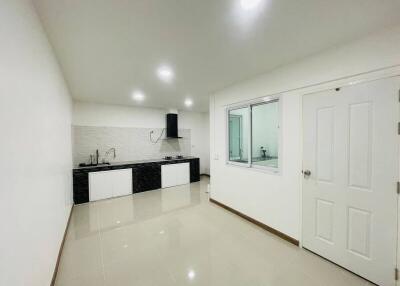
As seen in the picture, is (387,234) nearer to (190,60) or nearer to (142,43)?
(190,60)

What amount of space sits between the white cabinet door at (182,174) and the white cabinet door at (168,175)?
0.41 feet

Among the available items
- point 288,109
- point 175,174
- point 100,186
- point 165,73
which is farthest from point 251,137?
point 100,186

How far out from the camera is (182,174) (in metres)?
5.72

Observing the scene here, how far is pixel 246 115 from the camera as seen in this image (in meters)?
3.45

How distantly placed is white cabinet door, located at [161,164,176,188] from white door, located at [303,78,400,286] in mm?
3862

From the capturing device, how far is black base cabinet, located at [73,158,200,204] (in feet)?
13.6

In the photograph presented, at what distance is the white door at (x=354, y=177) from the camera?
172cm

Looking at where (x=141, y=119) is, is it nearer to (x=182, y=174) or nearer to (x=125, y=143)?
(x=125, y=143)

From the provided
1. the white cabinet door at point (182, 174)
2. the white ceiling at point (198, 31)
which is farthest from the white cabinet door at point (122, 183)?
the white ceiling at point (198, 31)

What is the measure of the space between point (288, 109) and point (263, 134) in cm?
84

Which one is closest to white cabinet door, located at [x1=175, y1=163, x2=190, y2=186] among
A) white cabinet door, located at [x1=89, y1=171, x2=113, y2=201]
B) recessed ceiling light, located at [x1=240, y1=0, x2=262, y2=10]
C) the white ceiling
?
white cabinet door, located at [x1=89, y1=171, x2=113, y2=201]

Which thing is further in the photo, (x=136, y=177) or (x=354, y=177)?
(x=136, y=177)

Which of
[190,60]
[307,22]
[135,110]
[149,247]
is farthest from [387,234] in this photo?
[135,110]

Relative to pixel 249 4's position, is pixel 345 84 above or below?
below
